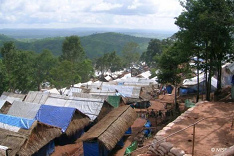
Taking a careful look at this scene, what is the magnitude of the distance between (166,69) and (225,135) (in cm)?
1113

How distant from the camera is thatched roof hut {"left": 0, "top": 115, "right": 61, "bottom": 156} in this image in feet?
34.5

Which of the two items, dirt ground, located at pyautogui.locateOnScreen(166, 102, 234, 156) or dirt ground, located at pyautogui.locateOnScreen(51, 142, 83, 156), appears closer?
dirt ground, located at pyautogui.locateOnScreen(166, 102, 234, 156)

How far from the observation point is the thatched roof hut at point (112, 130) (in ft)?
35.7

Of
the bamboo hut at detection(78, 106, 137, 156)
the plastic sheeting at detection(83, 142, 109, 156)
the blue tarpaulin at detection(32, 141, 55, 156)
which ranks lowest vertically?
the blue tarpaulin at detection(32, 141, 55, 156)

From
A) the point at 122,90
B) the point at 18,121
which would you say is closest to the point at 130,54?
the point at 122,90

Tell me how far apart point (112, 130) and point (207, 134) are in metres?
5.55

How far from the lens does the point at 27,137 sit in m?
10.9

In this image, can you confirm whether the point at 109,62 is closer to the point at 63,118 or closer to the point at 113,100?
the point at 113,100

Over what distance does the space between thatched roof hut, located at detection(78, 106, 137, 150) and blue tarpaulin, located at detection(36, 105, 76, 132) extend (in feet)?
5.94

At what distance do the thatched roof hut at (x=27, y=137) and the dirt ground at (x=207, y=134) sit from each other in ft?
21.8

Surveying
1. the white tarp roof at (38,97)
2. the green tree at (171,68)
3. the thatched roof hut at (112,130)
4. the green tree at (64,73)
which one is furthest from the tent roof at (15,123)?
the green tree at (64,73)

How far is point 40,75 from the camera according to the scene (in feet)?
124

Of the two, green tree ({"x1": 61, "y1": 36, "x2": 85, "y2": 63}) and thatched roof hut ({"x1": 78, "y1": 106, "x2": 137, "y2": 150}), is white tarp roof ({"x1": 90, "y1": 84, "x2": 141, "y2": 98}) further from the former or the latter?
green tree ({"x1": 61, "y1": 36, "x2": 85, "y2": 63})

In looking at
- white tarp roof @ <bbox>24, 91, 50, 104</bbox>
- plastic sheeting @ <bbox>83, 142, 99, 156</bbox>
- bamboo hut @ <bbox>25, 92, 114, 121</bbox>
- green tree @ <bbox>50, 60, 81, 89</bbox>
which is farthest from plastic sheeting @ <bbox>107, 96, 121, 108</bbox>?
green tree @ <bbox>50, 60, 81, 89</bbox>
